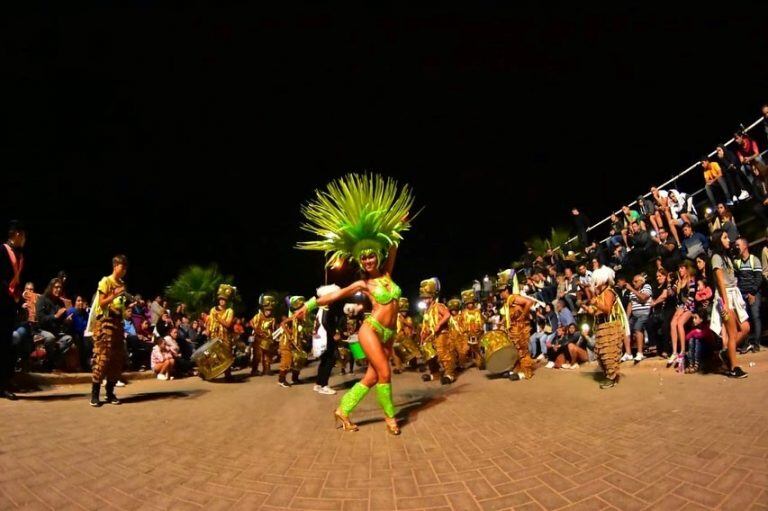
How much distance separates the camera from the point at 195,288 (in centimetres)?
1894

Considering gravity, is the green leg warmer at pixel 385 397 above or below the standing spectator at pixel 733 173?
below

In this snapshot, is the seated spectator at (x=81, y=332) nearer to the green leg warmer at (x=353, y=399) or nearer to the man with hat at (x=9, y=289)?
the man with hat at (x=9, y=289)

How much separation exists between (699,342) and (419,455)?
244 inches

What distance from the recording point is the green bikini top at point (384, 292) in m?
4.41

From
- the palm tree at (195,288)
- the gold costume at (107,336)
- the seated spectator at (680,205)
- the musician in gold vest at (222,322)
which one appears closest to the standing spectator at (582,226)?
the seated spectator at (680,205)

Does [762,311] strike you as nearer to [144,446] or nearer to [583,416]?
[583,416]

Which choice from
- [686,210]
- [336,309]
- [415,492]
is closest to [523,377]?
[336,309]

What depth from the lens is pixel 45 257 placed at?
14.6m

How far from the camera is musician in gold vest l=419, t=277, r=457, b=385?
8.05m

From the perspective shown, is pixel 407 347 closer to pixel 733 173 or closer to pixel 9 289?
pixel 9 289

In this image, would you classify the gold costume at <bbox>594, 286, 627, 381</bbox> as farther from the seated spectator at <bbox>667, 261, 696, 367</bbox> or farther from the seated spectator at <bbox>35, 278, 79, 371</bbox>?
the seated spectator at <bbox>35, 278, 79, 371</bbox>

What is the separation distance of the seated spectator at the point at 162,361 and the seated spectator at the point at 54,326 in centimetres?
179

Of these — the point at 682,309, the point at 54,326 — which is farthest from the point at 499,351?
the point at 54,326

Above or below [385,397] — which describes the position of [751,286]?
above
